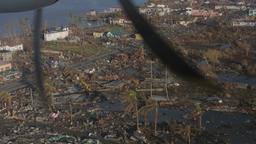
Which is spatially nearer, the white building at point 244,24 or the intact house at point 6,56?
the intact house at point 6,56

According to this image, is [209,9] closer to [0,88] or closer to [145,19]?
[0,88]

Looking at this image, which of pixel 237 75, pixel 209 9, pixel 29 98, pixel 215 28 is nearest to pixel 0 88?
pixel 29 98

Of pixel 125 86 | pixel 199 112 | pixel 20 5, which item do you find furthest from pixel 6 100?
pixel 20 5

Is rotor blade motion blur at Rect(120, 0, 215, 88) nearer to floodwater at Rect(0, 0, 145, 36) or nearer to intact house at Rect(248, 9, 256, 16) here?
floodwater at Rect(0, 0, 145, 36)

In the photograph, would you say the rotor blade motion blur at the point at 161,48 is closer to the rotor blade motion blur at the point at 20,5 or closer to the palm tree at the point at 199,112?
the rotor blade motion blur at the point at 20,5

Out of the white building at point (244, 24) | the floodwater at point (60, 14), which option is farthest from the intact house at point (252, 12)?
the floodwater at point (60, 14)

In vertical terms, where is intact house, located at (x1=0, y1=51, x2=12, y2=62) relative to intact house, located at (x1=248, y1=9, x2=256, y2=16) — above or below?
below

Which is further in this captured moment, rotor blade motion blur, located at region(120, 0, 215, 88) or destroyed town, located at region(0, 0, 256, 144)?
destroyed town, located at region(0, 0, 256, 144)

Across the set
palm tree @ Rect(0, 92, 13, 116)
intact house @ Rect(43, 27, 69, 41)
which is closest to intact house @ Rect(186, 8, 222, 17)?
intact house @ Rect(43, 27, 69, 41)

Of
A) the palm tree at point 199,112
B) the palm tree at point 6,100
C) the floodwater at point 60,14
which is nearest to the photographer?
the palm tree at point 199,112
